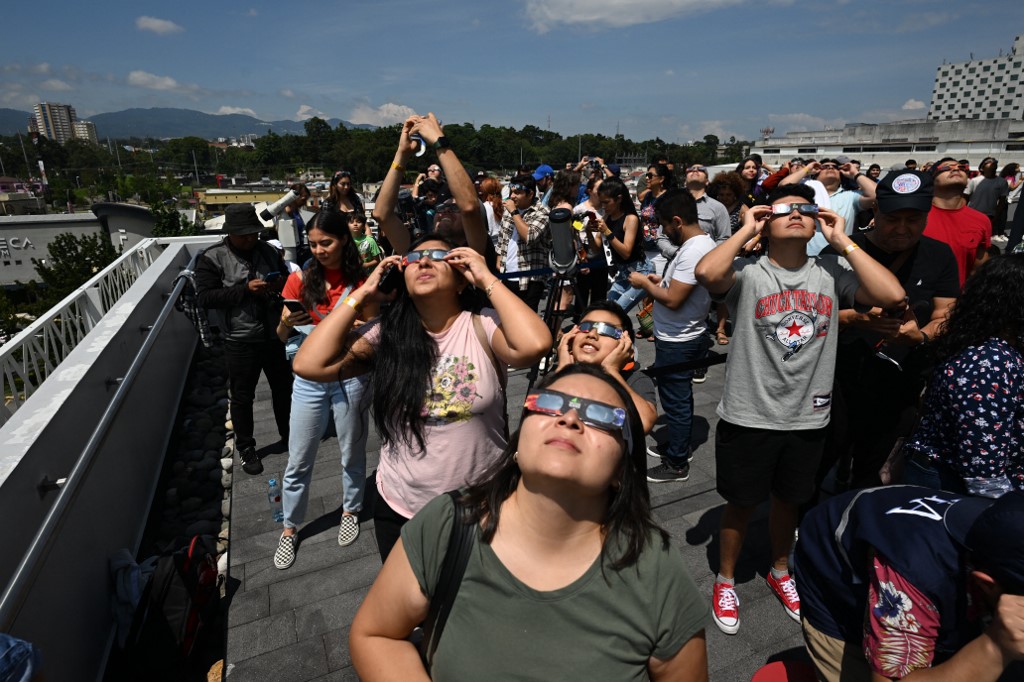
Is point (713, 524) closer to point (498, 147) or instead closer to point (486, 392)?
point (486, 392)

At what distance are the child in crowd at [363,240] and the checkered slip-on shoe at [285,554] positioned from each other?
109 inches

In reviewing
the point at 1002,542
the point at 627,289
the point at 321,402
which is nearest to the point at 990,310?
the point at 1002,542

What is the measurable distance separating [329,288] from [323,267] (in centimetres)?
14

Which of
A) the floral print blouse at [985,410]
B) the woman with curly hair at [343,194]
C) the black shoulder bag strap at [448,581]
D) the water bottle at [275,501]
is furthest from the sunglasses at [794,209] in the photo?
the woman with curly hair at [343,194]

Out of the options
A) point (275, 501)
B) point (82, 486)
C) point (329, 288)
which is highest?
point (329, 288)

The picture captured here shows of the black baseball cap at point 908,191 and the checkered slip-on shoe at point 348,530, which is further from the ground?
the black baseball cap at point 908,191

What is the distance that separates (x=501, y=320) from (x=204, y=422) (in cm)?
469

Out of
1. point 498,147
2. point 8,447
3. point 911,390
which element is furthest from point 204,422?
point 498,147

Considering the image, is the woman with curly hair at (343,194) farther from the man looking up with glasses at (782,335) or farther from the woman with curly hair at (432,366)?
the man looking up with glasses at (782,335)

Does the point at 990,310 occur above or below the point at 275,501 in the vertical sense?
above

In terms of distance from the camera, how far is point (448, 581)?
1.43m

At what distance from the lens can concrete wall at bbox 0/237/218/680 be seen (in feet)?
7.56

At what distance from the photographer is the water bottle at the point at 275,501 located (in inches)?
142

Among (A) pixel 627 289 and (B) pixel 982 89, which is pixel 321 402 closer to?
(A) pixel 627 289
